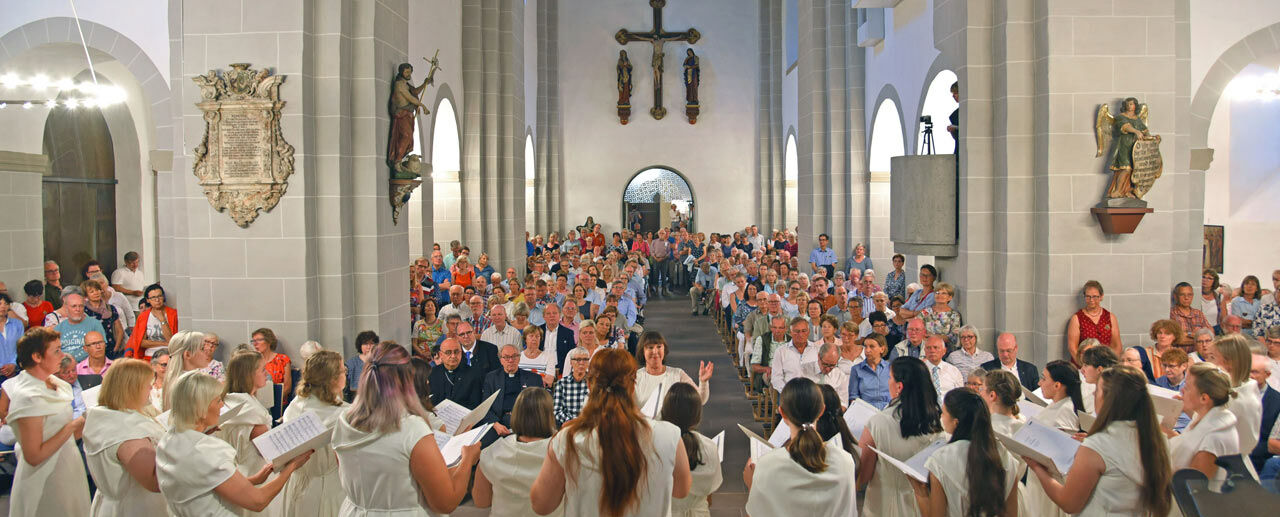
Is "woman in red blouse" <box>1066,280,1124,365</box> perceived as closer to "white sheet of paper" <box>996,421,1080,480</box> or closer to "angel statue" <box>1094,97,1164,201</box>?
"angel statue" <box>1094,97,1164,201</box>

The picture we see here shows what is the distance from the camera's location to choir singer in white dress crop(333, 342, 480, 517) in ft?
12.4

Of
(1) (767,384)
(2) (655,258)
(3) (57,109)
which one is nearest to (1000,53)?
(1) (767,384)

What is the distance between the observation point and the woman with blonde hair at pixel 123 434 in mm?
4008

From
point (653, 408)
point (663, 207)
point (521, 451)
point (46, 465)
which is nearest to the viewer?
point (521, 451)

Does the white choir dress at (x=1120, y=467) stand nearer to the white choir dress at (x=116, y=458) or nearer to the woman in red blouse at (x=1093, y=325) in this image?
the white choir dress at (x=116, y=458)

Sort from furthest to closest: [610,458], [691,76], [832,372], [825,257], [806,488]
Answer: [691,76] < [825,257] < [832,372] < [806,488] < [610,458]

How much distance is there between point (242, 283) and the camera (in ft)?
26.9

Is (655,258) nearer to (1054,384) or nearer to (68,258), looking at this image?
(68,258)

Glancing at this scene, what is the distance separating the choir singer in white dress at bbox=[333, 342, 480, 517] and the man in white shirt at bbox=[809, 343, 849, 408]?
4023 millimetres

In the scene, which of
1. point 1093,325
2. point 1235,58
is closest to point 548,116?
point 1235,58

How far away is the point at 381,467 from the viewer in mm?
3818

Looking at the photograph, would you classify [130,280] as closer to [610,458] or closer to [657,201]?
[610,458]

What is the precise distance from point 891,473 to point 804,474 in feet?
2.75

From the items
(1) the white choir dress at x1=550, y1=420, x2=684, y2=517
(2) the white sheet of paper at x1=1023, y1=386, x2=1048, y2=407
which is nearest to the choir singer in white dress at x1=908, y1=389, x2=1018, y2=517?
(1) the white choir dress at x1=550, y1=420, x2=684, y2=517
